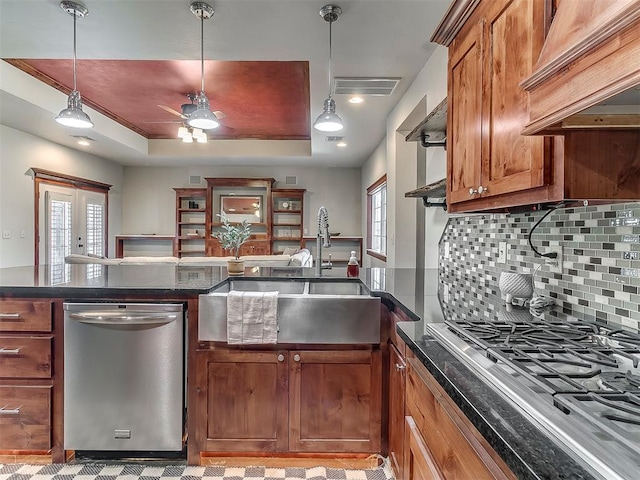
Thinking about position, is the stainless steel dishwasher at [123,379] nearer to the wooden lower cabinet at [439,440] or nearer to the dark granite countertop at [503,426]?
the wooden lower cabinet at [439,440]

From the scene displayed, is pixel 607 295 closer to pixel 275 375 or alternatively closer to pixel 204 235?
pixel 275 375

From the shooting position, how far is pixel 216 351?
6.40 feet

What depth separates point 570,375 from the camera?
0.81 meters

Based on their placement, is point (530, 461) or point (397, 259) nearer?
point (530, 461)

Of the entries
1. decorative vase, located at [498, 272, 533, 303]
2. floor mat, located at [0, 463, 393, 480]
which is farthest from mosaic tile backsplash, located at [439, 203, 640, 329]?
floor mat, located at [0, 463, 393, 480]

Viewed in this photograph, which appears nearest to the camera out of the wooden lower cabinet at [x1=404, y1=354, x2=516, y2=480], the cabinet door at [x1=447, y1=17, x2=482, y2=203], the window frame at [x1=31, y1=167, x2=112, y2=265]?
the wooden lower cabinet at [x1=404, y1=354, x2=516, y2=480]

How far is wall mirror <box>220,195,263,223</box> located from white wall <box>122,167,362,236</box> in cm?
53

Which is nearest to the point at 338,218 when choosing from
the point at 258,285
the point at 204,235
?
the point at 204,235

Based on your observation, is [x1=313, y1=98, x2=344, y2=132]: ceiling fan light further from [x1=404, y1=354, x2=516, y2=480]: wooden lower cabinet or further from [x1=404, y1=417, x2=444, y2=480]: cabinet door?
[x1=404, y1=417, x2=444, y2=480]: cabinet door

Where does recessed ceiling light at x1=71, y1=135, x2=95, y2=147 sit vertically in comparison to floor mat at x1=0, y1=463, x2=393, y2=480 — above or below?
above

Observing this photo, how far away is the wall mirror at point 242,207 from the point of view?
305 inches

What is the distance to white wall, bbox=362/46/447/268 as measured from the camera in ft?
9.16

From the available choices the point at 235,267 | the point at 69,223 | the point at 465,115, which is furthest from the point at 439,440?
Result: the point at 69,223

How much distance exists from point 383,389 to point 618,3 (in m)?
1.78
